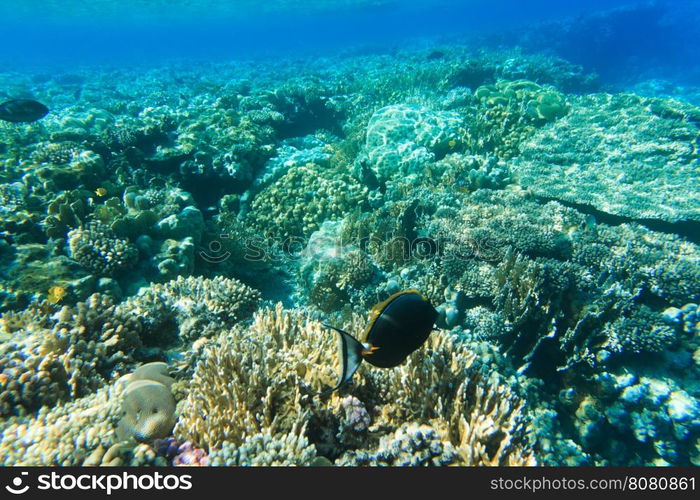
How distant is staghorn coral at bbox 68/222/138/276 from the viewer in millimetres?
5090

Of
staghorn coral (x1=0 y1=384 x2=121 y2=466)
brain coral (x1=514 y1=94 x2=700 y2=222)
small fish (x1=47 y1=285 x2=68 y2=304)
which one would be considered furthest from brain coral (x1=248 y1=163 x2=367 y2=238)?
staghorn coral (x1=0 y1=384 x2=121 y2=466)

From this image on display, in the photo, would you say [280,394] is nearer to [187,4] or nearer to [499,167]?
[499,167]

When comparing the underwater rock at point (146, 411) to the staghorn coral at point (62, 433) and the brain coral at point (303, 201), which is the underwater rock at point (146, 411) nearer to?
the staghorn coral at point (62, 433)

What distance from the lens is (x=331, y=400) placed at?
288 centimetres

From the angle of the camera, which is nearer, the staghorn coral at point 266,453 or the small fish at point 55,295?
the staghorn coral at point 266,453

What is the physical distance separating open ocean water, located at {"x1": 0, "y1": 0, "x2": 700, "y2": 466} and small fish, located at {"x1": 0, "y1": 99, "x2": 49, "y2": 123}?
2.4 inches

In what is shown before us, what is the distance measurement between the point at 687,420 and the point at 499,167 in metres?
6.37

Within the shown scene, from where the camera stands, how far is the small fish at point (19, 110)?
275 inches

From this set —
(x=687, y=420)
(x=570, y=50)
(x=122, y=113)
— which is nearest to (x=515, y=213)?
(x=687, y=420)

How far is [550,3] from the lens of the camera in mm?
107625
